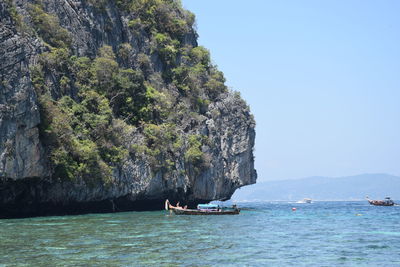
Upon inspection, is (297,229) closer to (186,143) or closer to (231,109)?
(186,143)

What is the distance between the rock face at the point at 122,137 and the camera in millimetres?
32500

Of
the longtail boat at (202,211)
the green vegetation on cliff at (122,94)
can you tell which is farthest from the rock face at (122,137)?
the longtail boat at (202,211)

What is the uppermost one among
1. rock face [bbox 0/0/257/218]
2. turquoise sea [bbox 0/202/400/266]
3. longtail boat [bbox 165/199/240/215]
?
rock face [bbox 0/0/257/218]

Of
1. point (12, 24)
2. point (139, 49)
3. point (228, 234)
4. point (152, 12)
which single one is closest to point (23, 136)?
point (12, 24)

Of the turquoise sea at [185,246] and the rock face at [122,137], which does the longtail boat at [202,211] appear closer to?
the rock face at [122,137]

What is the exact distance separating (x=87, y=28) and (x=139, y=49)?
7.80 metres

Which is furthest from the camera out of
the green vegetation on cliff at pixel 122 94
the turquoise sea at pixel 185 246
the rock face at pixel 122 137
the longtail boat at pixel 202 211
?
the longtail boat at pixel 202 211

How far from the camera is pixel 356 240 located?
2611cm

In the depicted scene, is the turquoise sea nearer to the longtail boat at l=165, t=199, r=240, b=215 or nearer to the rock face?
the rock face

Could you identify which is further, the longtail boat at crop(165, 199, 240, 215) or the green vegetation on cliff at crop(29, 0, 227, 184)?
the longtail boat at crop(165, 199, 240, 215)

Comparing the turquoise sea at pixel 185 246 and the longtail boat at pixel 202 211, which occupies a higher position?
the longtail boat at pixel 202 211

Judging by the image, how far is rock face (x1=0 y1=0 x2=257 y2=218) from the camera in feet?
107

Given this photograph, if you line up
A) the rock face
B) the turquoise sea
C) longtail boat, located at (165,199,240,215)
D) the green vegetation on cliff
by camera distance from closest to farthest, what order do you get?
1. the turquoise sea
2. the rock face
3. the green vegetation on cliff
4. longtail boat, located at (165,199,240,215)

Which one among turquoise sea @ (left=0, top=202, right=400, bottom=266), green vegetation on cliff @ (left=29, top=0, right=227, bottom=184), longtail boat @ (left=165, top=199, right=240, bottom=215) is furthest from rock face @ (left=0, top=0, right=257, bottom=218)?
turquoise sea @ (left=0, top=202, right=400, bottom=266)
